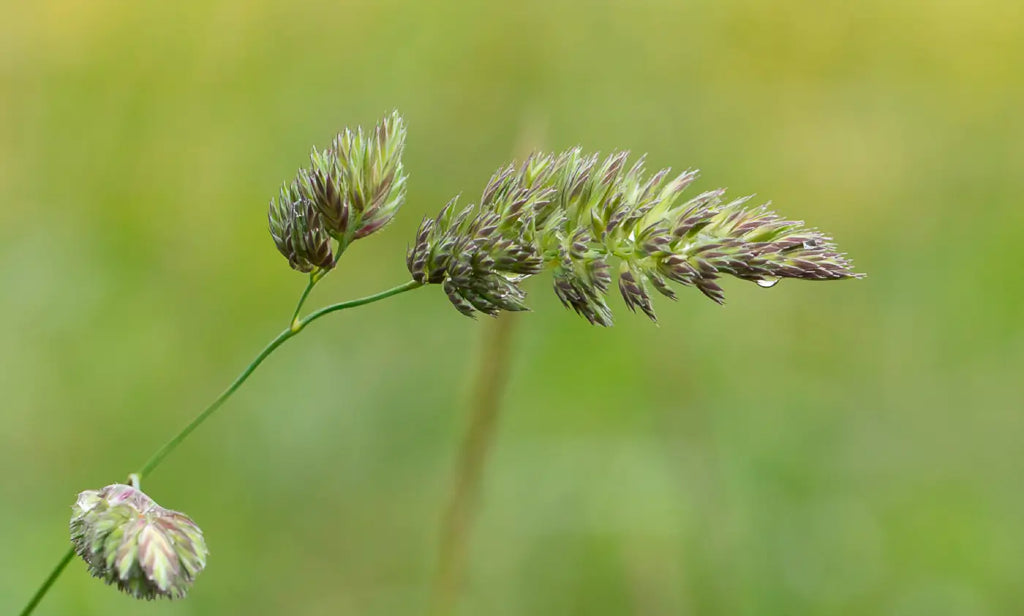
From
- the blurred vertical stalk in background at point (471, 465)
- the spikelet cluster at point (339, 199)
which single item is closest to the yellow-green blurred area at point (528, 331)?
the blurred vertical stalk in background at point (471, 465)

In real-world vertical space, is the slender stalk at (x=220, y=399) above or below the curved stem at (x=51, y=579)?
above

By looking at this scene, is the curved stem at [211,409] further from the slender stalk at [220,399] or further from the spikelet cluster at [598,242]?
the spikelet cluster at [598,242]

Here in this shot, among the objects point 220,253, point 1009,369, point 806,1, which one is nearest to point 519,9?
point 806,1

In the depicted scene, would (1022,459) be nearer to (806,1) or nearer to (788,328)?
(788,328)

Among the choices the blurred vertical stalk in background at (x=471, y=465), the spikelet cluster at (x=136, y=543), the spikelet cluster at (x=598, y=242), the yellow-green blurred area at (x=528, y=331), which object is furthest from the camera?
the yellow-green blurred area at (x=528, y=331)

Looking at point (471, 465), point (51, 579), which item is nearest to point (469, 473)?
point (471, 465)

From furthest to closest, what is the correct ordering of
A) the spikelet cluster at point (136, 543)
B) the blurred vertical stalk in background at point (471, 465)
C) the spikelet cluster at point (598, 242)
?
the blurred vertical stalk in background at point (471, 465) → the spikelet cluster at point (598, 242) → the spikelet cluster at point (136, 543)
